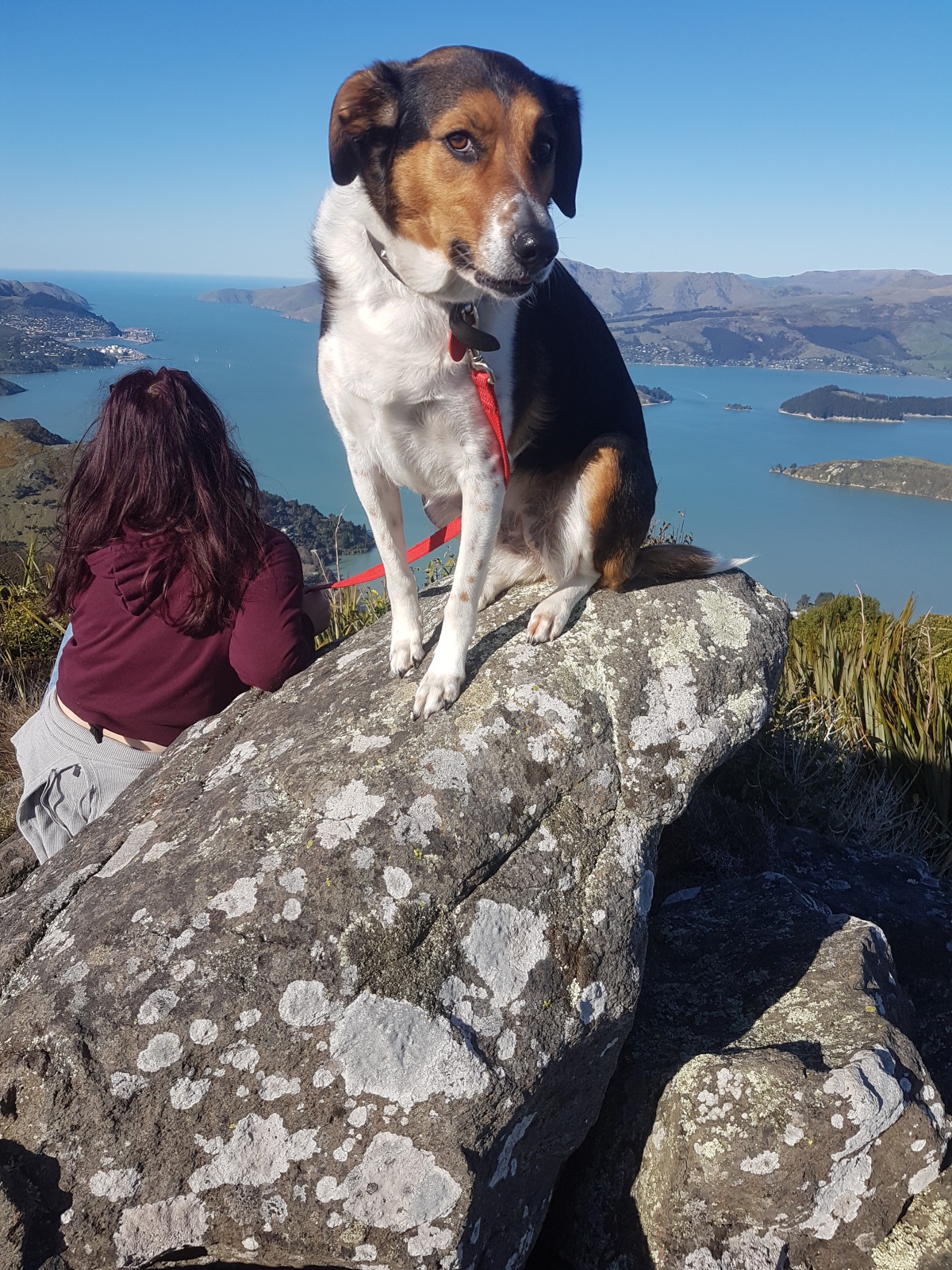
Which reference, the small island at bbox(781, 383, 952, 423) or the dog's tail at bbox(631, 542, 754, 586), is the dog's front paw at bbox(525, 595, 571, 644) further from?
the small island at bbox(781, 383, 952, 423)

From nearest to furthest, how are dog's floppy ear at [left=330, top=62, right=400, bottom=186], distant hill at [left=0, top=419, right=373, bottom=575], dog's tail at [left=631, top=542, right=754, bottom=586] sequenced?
dog's floppy ear at [left=330, top=62, right=400, bottom=186], dog's tail at [left=631, top=542, right=754, bottom=586], distant hill at [left=0, top=419, right=373, bottom=575]

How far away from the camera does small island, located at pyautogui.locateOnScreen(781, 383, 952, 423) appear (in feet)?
168

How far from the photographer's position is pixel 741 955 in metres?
2.98

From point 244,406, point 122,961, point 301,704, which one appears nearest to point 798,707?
point 301,704

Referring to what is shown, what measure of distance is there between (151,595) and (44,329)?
21248mm

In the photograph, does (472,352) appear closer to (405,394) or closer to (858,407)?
(405,394)

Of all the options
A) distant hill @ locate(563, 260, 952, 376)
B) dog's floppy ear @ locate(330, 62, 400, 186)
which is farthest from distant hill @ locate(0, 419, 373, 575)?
distant hill @ locate(563, 260, 952, 376)

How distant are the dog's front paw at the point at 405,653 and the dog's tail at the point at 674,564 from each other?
984 mm

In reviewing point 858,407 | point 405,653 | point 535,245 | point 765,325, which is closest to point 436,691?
point 405,653

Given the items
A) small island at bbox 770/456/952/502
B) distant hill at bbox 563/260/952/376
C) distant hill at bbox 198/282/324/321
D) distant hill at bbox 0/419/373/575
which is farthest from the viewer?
distant hill at bbox 563/260/952/376

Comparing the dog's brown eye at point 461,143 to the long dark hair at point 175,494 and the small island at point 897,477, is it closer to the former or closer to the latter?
the long dark hair at point 175,494

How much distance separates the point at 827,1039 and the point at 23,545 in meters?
7.93

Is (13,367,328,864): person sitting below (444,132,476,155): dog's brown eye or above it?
below

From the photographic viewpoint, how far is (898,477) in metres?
35.6
